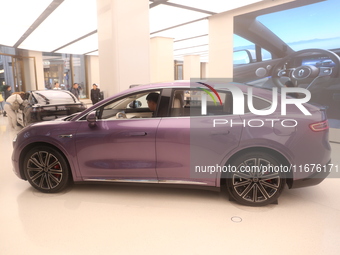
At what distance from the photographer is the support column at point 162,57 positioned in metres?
13.1

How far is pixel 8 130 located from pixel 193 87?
730 cm

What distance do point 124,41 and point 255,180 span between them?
5391mm

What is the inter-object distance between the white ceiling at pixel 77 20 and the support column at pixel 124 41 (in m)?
0.92

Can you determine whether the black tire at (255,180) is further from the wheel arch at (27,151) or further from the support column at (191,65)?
the support column at (191,65)

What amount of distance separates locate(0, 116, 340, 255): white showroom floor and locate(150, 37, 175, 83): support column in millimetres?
10327

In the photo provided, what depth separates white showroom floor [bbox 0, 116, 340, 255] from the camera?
85.7 inches

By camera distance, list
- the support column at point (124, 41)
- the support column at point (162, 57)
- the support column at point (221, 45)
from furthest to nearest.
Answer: the support column at point (162, 57)
the support column at point (221, 45)
the support column at point (124, 41)

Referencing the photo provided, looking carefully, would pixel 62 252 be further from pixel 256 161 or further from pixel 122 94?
pixel 256 161

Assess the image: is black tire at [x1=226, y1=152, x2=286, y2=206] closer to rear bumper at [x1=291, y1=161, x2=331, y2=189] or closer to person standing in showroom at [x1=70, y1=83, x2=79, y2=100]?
rear bumper at [x1=291, y1=161, x2=331, y2=189]

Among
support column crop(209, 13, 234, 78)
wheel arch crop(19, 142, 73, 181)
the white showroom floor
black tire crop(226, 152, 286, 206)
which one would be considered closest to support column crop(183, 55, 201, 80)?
support column crop(209, 13, 234, 78)

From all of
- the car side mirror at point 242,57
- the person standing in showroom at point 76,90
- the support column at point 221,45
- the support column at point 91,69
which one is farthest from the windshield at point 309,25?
the support column at point 91,69

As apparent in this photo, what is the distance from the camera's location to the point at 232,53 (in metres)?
8.47

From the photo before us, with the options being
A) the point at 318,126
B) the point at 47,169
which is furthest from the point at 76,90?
the point at 318,126

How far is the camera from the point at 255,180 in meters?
2.78
